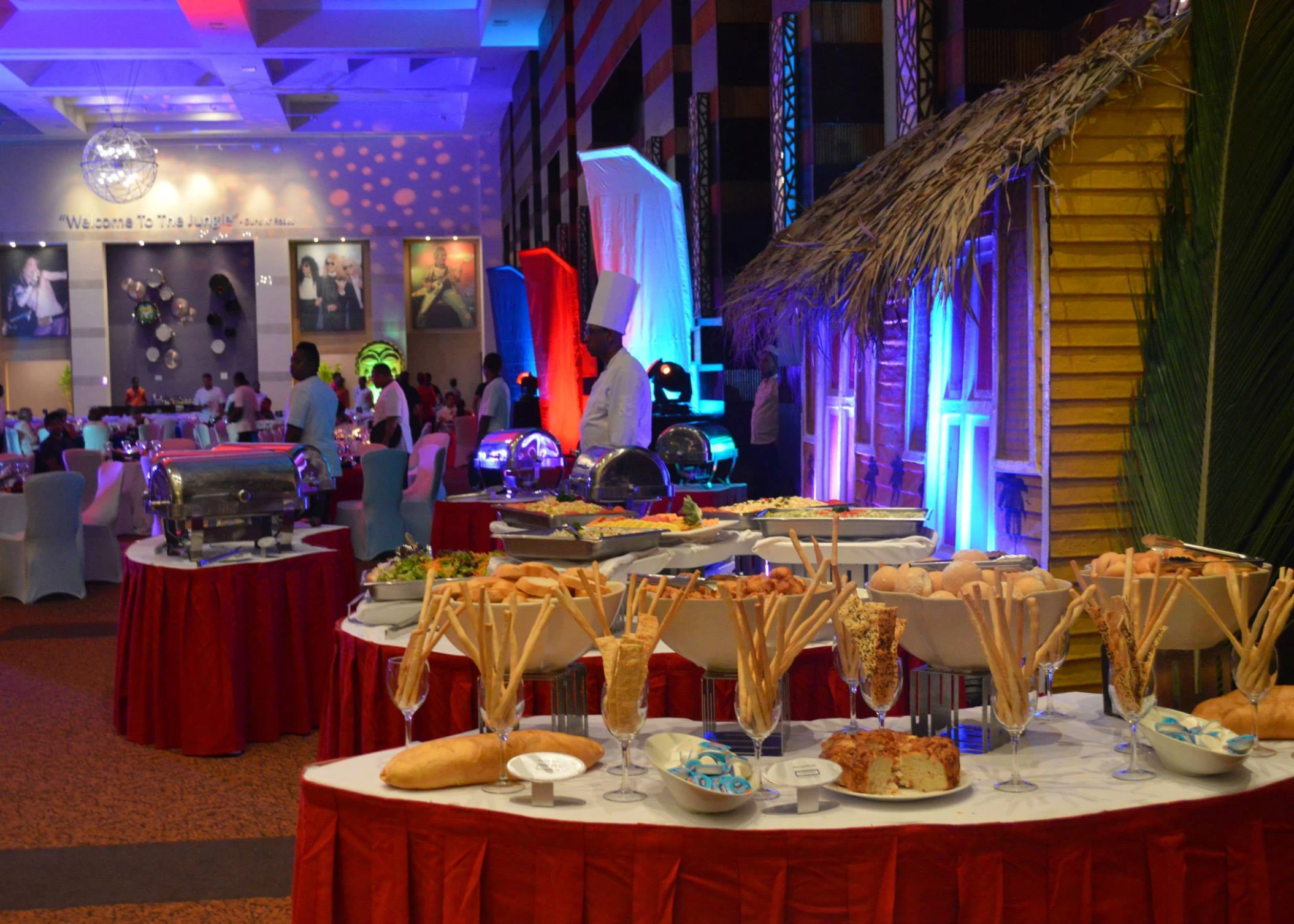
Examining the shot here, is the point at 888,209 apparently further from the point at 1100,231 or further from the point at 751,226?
the point at 751,226

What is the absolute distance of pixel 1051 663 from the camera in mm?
1905

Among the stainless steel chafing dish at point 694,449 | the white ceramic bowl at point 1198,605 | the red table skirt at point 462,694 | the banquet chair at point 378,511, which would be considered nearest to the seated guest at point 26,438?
the banquet chair at point 378,511

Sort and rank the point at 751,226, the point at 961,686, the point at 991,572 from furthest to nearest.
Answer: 1. the point at 751,226
2. the point at 961,686
3. the point at 991,572

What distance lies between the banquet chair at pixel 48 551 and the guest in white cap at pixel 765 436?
3.91 m

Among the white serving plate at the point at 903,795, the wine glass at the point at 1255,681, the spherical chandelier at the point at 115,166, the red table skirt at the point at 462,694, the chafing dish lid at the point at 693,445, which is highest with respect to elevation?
the spherical chandelier at the point at 115,166

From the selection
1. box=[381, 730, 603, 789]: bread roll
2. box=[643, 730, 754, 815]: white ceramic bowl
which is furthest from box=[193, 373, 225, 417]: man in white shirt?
box=[643, 730, 754, 815]: white ceramic bowl

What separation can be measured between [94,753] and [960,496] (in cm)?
314

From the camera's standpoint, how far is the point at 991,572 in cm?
193

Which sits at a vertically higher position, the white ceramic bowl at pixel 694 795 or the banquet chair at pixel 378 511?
the white ceramic bowl at pixel 694 795

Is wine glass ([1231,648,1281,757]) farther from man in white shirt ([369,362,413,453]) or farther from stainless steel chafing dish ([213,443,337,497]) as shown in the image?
man in white shirt ([369,362,413,453])

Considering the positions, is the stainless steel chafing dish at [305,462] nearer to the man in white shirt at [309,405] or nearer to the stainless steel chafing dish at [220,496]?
the stainless steel chafing dish at [220,496]

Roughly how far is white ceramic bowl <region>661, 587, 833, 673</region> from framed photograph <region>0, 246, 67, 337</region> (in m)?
20.8

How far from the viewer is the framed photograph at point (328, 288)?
805 inches

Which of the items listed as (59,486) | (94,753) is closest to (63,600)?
(59,486)
